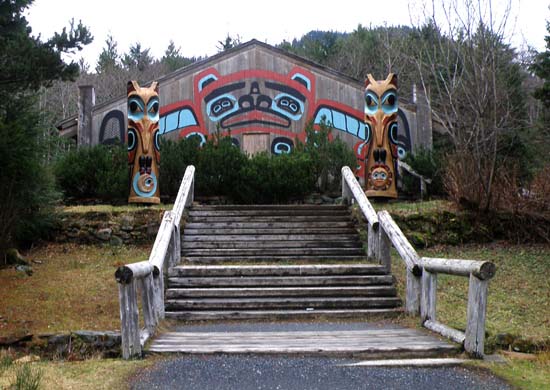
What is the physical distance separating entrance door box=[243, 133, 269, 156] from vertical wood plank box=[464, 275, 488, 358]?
14.3m

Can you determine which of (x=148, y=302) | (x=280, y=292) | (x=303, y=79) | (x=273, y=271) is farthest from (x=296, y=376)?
(x=303, y=79)

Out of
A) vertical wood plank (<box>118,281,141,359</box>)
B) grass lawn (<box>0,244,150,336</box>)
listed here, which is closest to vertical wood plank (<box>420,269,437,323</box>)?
vertical wood plank (<box>118,281,141,359</box>)

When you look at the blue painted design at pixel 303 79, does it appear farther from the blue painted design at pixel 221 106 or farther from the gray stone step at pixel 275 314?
the gray stone step at pixel 275 314

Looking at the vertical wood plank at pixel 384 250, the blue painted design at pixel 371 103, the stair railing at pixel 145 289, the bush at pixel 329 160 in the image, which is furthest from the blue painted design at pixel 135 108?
the vertical wood plank at pixel 384 250

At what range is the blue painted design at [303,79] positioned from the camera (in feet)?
66.7

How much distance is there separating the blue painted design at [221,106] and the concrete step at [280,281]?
11.4m

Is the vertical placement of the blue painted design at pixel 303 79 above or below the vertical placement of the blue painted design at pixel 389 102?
above

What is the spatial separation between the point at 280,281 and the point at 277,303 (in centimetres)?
60

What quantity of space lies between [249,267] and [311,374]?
4253 millimetres

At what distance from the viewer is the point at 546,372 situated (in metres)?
5.56

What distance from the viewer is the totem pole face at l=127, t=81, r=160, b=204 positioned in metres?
14.0

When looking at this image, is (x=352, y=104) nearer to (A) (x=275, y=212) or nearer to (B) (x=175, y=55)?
(A) (x=275, y=212)

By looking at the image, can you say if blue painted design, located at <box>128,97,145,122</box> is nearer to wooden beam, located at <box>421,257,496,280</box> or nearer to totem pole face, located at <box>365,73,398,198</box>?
totem pole face, located at <box>365,73,398,198</box>

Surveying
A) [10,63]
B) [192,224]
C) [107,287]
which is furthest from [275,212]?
[10,63]
